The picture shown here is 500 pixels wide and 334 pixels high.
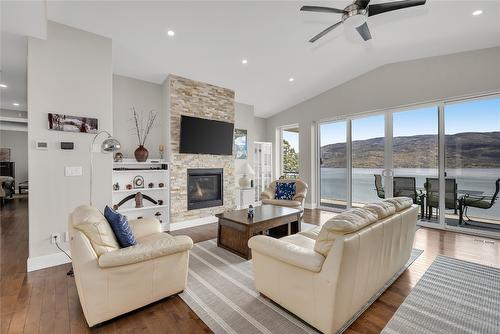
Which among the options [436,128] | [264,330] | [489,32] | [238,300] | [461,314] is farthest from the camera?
[436,128]

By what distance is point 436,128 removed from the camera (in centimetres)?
464

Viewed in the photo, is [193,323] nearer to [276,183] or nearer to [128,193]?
[128,193]

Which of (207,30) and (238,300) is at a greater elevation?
(207,30)

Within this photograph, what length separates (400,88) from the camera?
4.91 meters

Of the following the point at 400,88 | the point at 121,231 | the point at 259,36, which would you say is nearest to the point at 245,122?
the point at 259,36

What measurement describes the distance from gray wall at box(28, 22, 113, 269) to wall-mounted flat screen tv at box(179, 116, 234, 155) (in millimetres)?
1529

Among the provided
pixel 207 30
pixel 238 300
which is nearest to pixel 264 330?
pixel 238 300

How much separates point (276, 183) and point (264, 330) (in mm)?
3882

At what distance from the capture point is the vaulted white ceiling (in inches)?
120

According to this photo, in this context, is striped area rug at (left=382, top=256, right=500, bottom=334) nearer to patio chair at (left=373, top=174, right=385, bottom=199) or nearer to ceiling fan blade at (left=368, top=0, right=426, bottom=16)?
patio chair at (left=373, top=174, right=385, bottom=199)

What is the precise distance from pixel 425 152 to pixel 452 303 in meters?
3.57

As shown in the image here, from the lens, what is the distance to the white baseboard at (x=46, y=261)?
2.90 m

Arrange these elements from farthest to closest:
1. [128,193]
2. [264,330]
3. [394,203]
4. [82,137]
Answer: [128,193]
[82,137]
[394,203]
[264,330]

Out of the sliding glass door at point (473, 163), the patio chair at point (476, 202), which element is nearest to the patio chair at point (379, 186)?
the sliding glass door at point (473, 163)
